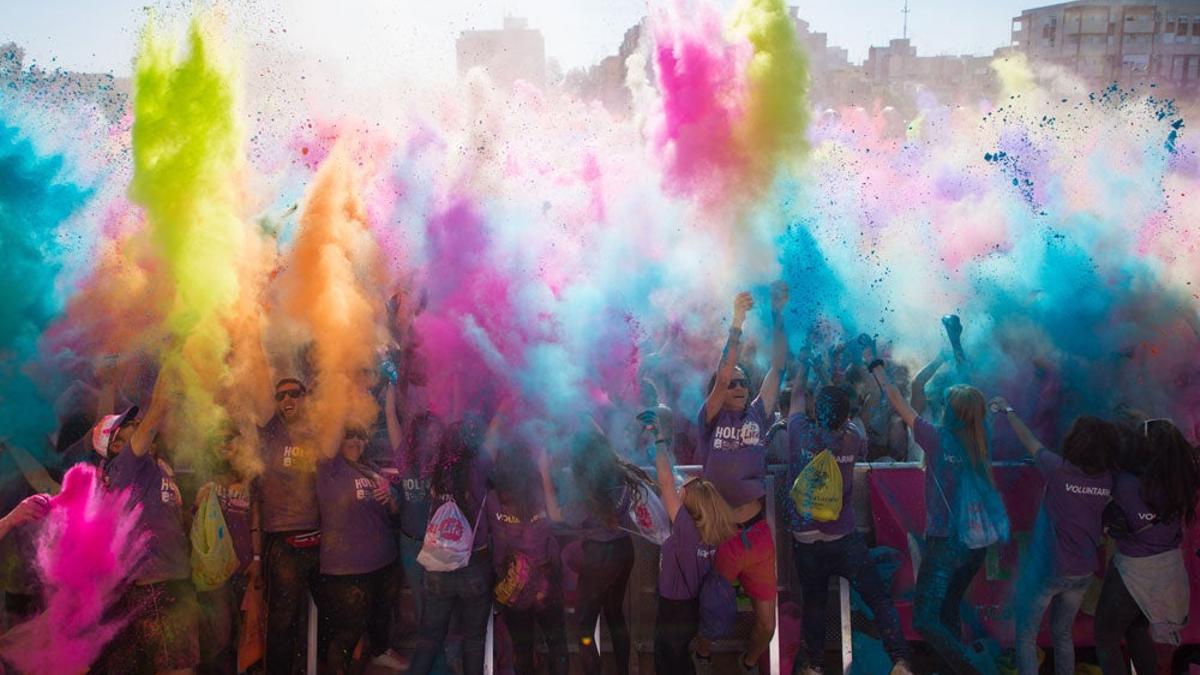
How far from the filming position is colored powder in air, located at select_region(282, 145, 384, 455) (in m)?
5.77

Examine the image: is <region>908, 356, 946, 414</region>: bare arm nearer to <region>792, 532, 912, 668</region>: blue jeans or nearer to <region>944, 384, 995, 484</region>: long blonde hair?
<region>944, 384, 995, 484</region>: long blonde hair

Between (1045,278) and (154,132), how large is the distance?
5167 millimetres

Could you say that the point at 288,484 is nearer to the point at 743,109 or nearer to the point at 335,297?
the point at 335,297

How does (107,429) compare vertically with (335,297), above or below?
below

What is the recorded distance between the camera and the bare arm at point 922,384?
20.8ft

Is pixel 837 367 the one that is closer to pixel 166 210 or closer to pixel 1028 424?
pixel 1028 424

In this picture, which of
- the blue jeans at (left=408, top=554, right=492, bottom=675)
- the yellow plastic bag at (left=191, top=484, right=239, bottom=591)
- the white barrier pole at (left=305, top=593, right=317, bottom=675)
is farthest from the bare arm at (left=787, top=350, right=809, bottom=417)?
the yellow plastic bag at (left=191, top=484, right=239, bottom=591)

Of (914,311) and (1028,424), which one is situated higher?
(914,311)

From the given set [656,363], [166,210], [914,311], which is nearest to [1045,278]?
[914,311]

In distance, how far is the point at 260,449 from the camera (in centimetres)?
560

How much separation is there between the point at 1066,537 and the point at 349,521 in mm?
3604

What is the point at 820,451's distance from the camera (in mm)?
5754

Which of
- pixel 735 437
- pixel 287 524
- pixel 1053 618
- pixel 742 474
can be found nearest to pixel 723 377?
pixel 735 437

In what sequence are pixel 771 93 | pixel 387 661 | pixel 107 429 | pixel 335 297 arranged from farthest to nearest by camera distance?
1. pixel 771 93
2. pixel 335 297
3. pixel 387 661
4. pixel 107 429
